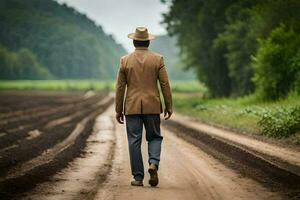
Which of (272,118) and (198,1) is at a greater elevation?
(198,1)

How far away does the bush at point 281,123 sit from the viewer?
57.0 ft

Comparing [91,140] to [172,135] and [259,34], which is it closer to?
[172,135]

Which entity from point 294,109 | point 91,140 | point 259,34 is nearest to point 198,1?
point 259,34

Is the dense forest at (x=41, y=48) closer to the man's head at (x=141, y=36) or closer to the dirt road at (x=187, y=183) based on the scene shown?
the dirt road at (x=187, y=183)

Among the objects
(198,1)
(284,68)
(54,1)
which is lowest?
(284,68)

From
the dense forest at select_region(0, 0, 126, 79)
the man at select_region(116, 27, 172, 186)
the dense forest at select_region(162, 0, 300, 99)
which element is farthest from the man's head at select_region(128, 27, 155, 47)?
the dense forest at select_region(0, 0, 126, 79)

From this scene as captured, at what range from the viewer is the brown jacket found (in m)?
8.60

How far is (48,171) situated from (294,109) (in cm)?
1156

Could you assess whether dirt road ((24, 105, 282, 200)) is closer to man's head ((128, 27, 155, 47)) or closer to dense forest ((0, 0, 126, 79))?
man's head ((128, 27, 155, 47))

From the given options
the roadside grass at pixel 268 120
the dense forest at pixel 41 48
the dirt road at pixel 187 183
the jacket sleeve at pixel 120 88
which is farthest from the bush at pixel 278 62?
the dense forest at pixel 41 48

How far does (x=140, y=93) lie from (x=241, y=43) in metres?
28.6

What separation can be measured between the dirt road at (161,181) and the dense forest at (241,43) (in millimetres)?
16281

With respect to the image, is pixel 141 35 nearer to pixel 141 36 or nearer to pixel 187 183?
pixel 141 36

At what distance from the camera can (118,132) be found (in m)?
19.4
